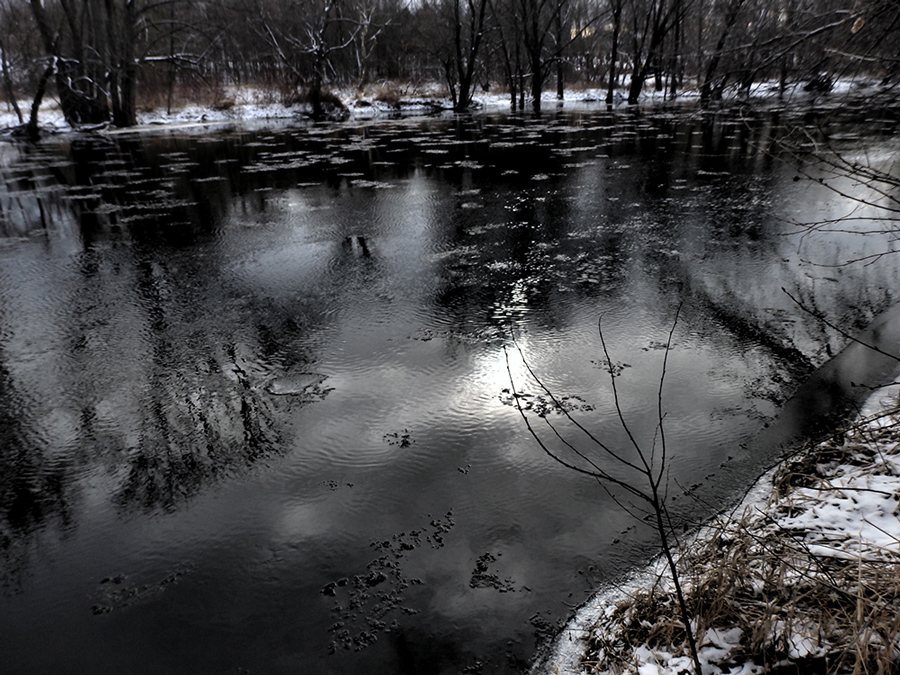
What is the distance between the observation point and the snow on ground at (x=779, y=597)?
5.96 ft

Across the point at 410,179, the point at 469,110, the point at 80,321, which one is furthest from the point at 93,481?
the point at 469,110

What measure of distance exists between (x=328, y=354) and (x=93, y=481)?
1986 mm

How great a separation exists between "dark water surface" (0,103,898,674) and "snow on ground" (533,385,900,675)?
0.23m

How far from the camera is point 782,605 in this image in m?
2.04

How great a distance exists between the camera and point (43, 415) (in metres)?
3.98

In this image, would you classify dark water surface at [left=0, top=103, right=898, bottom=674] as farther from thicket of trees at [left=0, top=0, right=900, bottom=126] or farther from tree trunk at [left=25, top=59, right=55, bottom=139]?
tree trunk at [left=25, top=59, right=55, bottom=139]

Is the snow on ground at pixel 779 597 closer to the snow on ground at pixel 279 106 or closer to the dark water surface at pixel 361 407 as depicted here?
the dark water surface at pixel 361 407

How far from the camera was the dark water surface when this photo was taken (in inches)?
97.8

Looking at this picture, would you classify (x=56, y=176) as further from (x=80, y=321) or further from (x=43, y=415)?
(x=43, y=415)

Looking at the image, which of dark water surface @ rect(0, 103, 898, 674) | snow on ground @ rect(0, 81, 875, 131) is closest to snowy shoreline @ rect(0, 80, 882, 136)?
snow on ground @ rect(0, 81, 875, 131)

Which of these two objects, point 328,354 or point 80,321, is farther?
point 80,321

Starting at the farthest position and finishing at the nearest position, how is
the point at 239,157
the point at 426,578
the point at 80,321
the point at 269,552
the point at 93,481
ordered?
the point at 239,157 → the point at 80,321 → the point at 93,481 → the point at 269,552 → the point at 426,578

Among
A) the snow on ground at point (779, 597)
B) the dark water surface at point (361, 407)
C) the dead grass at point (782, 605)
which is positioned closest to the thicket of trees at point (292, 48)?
the dark water surface at point (361, 407)

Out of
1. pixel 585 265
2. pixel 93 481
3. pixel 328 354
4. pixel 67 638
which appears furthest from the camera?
pixel 585 265
